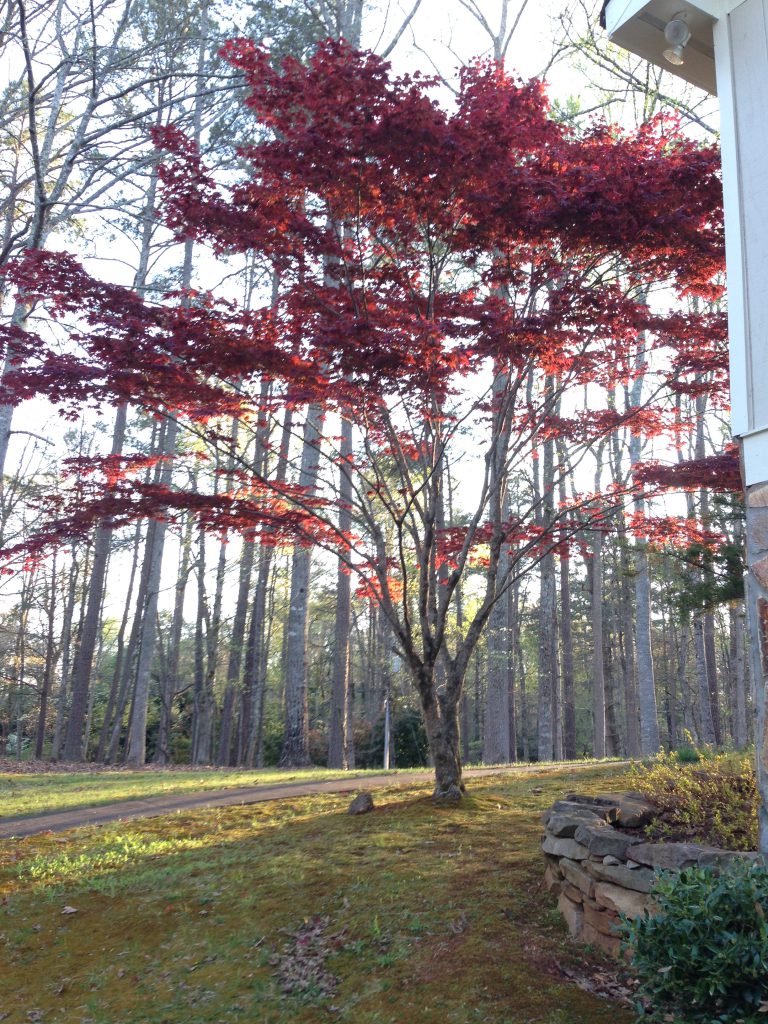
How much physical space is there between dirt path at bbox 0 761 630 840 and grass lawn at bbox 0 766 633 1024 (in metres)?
0.88

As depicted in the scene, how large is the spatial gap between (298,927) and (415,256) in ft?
15.9

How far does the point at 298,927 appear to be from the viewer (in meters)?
4.28

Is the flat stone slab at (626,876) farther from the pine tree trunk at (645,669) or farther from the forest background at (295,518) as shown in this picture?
the pine tree trunk at (645,669)

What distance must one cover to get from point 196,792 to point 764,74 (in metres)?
8.19

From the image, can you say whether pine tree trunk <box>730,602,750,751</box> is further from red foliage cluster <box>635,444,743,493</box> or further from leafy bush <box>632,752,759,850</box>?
leafy bush <box>632,752,759,850</box>

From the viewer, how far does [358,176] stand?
5590mm

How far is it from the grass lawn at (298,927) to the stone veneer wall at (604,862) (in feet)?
0.46

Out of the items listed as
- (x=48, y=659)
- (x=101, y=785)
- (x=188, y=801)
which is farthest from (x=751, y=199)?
(x=48, y=659)

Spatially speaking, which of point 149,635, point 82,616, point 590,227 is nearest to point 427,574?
point 590,227

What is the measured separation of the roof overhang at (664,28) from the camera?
4266 millimetres

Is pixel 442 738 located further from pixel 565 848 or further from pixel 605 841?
pixel 605 841

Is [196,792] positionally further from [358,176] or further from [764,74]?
[764,74]

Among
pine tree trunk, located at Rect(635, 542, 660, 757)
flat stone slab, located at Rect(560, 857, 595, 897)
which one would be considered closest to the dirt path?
flat stone slab, located at Rect(560, 857, 595, 897)

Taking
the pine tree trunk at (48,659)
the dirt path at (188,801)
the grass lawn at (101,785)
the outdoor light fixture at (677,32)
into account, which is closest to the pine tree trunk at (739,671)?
the dirt path at (188,801)
